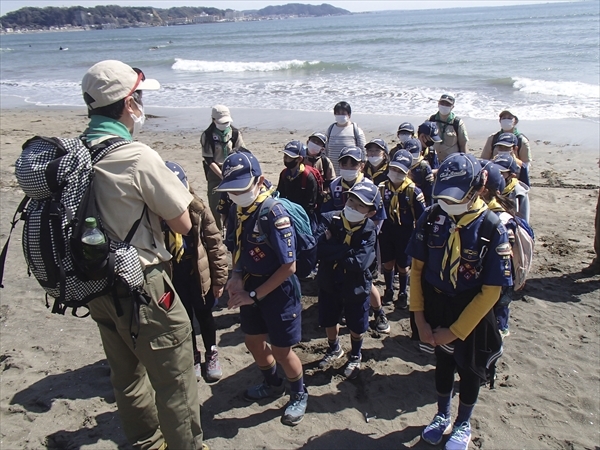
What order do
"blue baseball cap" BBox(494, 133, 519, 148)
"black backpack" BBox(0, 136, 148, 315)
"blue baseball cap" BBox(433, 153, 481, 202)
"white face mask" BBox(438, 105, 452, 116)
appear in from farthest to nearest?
"white face mask" BBox(438, 105, 452, 116) → "blue baseball cap" BBox(494, 133, 519, 148) → "blue baseball cap" BBox(433, 153, 481, 202) → "black backpack" BBox(0, 136, 148, 315)

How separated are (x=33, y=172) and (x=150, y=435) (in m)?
1.99

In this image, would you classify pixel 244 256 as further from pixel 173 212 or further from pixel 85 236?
pixel 85 236

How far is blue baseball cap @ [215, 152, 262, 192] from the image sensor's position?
11.1 ft

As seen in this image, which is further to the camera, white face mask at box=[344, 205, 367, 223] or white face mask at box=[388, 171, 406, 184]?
white face mask at box=[388, 171, 406, 184]

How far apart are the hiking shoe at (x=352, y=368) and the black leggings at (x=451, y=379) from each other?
3.26ft

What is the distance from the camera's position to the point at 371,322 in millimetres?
5422

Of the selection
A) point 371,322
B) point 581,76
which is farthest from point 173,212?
point 581,76

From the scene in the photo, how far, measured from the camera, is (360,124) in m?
16.1

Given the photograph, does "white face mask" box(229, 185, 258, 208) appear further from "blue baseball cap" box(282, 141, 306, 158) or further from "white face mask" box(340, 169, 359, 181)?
"blue baseball cap" box(282, 141, 306, 158)

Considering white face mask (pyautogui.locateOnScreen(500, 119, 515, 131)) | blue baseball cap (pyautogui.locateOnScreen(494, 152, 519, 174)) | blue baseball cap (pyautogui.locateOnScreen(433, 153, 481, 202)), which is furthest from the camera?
white face mask (pyautogui.locateOnScreen(500, 119, 515, 131))

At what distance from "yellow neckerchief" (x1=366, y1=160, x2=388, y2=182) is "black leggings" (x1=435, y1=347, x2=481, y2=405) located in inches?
108

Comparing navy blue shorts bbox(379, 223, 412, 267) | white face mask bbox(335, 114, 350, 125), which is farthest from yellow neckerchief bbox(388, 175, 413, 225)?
white face mask bbox(335, 114, 350, 125)

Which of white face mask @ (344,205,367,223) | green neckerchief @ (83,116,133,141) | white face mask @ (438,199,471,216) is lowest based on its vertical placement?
white face mask @ (344,205,367,223)

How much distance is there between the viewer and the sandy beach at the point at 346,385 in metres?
3.79
